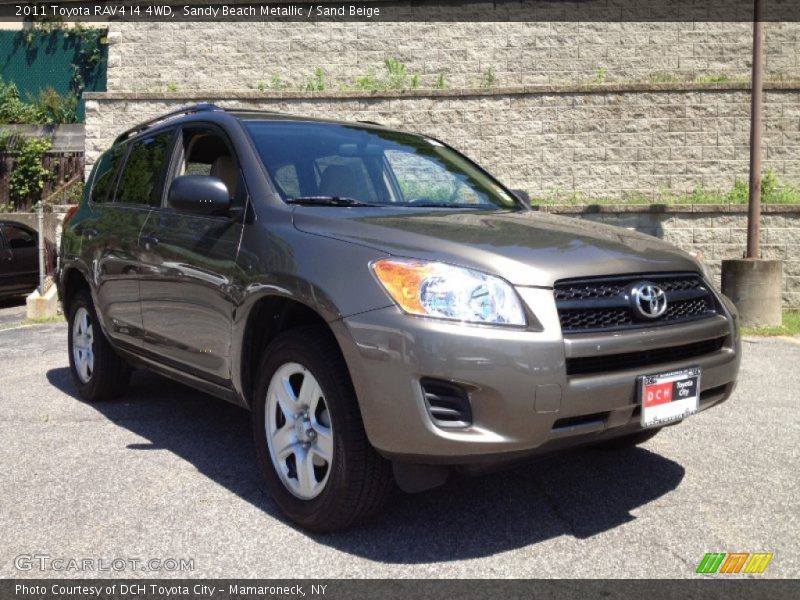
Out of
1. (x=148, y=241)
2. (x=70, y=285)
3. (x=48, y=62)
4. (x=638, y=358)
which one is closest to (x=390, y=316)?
(x=638, y=358)

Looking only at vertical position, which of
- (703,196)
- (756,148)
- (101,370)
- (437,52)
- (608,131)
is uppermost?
(437,52)

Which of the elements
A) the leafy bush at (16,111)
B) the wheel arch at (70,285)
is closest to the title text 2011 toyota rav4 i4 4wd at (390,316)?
the wheel arch at (70,285)

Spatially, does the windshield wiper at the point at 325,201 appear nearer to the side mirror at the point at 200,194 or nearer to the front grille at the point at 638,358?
the side mirror at the point at 200,194

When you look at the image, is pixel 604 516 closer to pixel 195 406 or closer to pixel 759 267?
pixel 195 406

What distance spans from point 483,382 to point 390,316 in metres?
0.41

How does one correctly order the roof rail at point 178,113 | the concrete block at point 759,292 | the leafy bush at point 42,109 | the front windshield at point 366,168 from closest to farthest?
the front windshield at point 366,168
the roof rail at point 178,113
the concrete block at point 759,292
the leafy bush at point 42,109

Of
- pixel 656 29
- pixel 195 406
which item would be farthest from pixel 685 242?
pixel 195 406

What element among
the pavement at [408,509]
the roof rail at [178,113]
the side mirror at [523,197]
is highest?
the roof rail at [178,113]

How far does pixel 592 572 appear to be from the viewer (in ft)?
9.67

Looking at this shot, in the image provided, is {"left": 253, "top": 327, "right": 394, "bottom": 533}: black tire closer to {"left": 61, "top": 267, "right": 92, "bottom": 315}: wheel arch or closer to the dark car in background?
{"left": 61, "top": 267, "right": 92, "bottom": 315}: wheel arch

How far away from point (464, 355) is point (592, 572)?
0.96m

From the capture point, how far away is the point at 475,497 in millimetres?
3748

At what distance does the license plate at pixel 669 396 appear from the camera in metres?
3.07

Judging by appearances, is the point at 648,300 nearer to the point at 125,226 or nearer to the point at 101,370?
the point at 125,226
